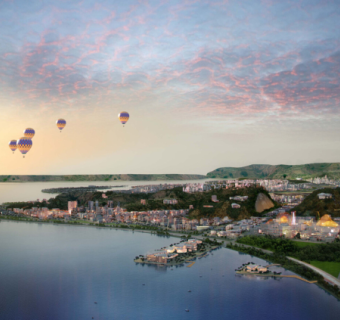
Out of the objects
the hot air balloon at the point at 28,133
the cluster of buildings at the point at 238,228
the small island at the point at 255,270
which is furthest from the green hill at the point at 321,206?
the hot air balloon at the point at 28,133

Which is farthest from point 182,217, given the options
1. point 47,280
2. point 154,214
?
point 47,280

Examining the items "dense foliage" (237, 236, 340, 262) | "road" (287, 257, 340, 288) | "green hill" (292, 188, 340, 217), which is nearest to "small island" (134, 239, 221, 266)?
"dense foliage" (237, 236, 340, 262)

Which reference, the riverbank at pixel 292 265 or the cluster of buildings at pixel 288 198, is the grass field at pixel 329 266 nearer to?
the riverbank at pixel 292 265

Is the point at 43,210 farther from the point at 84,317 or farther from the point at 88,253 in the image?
the point at 84,317

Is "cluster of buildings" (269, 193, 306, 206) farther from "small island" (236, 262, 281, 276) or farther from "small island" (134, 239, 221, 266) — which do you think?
"small island" (236, 262, 281, 276)

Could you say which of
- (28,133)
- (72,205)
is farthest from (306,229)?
(72,205)

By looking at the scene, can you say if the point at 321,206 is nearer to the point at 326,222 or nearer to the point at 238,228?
the point at 326,222
